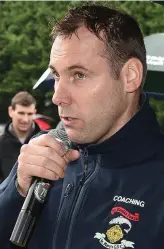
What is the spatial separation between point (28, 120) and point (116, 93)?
541 centimetres

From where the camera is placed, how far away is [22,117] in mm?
7578

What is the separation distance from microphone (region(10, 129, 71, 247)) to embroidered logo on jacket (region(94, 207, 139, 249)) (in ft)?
0.73

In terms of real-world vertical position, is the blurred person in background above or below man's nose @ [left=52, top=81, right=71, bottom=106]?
above

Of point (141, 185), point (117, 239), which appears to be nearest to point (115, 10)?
point (141, 185)

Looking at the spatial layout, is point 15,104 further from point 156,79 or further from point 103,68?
point 103,68

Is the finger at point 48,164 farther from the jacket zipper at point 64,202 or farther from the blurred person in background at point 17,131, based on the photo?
the blurred person in background at point 17,131

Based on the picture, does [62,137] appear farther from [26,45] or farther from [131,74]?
[26,45]

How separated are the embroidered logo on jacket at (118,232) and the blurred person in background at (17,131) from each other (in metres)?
4.33

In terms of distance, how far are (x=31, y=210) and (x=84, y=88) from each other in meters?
0.47

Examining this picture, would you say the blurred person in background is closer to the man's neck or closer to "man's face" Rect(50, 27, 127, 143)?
the man's neck

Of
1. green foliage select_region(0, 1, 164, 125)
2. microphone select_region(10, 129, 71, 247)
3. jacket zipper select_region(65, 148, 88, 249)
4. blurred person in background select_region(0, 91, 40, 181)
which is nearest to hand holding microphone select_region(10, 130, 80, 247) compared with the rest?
microphone select_region(10, 129, 71, 247)

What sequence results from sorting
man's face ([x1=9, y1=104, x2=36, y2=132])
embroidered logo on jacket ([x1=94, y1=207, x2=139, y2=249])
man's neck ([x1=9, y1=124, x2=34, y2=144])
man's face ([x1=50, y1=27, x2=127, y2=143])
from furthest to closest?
man's face ([x1=9, y1=104, x2=36, y2=132]) < man's neck ([x1=9, y1=124, x2=34, y2=144]) < man's face ([x1=50, y1=27, x2=127, y2=143]) < embroidered logo on jacket ([x1=94, y1=207, x2=139, y2=249])

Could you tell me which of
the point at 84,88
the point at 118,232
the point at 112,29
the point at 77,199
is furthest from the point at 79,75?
the point at 118,232

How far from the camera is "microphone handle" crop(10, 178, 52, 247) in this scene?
6.63 feet
